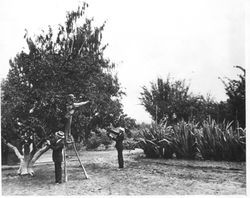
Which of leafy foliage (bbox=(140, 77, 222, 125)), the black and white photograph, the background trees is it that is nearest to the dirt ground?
the black and white photograph

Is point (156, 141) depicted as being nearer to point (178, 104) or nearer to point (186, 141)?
point (186, 141)

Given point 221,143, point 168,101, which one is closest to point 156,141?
point 221,143

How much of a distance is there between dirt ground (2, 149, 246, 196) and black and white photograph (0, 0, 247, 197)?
0.02 metres

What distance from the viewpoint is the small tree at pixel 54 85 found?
6914 millimetres

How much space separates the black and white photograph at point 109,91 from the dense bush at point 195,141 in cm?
3

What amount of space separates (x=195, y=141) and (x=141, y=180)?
263 centimetres

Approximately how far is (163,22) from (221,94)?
2.30 metres

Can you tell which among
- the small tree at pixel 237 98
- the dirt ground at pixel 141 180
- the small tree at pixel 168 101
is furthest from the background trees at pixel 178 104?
the dirt ground at pixel 141 180

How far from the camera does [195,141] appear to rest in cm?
841

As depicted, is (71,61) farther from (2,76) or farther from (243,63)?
(243,63)

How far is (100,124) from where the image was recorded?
25.7 feet

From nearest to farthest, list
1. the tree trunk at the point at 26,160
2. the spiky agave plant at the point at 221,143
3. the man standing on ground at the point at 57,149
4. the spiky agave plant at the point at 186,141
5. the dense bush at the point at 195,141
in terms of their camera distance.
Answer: the man standing on ground at the point at 57,149 < the tree trunk at the point at 26,160 < the spiky agave plant at the point at 221,143 < the dense bush at the point at 195,141 < the spiky agave plant at the point at 186,141

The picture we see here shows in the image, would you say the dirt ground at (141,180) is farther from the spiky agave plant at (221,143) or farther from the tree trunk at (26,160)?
the spiky agave plant at (221,143)

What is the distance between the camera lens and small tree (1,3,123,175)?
272 inches
